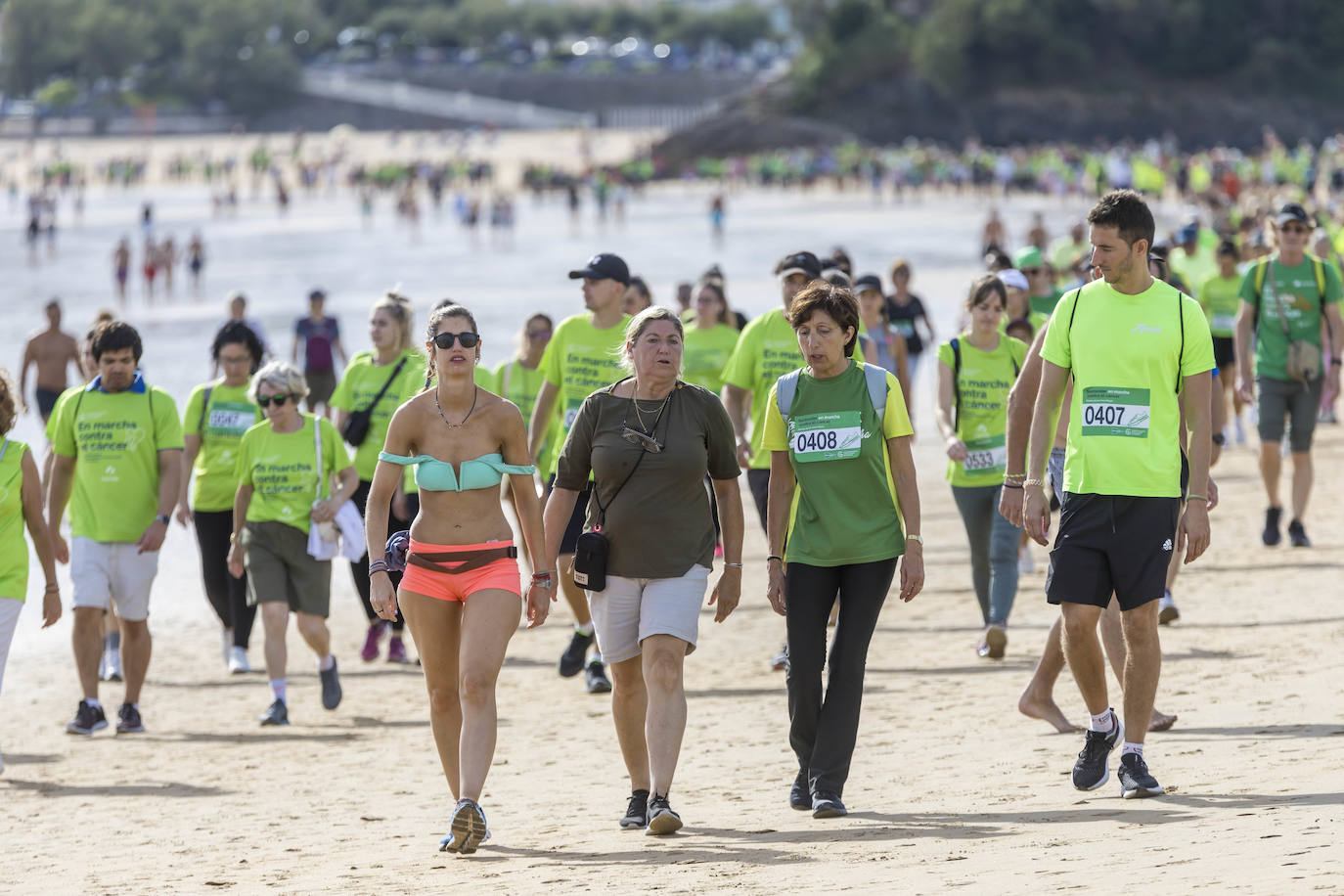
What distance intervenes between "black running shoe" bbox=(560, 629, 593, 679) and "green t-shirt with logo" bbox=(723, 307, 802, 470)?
1.51 meters

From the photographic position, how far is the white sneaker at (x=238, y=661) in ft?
31.1

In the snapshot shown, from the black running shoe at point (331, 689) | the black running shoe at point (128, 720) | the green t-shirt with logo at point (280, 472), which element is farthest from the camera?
the black running shoe at point (331, 689)

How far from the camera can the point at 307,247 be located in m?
53.3

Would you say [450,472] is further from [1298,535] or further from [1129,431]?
[1298,535]

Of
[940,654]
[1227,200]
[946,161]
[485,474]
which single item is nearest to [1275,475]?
[940,654]

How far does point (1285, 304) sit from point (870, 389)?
489 cm

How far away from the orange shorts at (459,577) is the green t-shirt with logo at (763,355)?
2.28 metres

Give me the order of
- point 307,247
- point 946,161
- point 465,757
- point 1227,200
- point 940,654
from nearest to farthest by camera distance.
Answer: point 465,757
point 940,654
point 1227,200
point 307,247
point 946,161

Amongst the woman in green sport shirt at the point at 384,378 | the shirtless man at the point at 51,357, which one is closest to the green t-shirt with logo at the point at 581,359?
the woman in green sport shirt at the point at 384,378

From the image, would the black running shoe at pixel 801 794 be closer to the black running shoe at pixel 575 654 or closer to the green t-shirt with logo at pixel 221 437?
the black running shoe at pixel 575 654

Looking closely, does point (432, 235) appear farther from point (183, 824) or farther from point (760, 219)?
point (183, 824)

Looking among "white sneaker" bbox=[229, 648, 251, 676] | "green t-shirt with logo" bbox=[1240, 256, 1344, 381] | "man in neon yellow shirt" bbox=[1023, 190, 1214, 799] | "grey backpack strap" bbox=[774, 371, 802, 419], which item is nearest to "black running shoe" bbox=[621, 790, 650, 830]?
"grey backpack strap" bbox=[774, 371, 802, 419]

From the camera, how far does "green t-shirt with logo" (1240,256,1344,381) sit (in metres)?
9.80

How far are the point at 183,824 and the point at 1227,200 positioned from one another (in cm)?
4316
